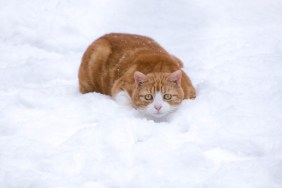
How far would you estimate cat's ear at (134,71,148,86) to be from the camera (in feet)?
15.6

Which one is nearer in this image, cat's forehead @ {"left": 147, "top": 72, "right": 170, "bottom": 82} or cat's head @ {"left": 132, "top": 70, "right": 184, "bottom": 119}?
cat's head @ {"left": 132, "top": 70, "right": 184, "bottom": 119}

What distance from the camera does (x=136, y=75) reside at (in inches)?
187

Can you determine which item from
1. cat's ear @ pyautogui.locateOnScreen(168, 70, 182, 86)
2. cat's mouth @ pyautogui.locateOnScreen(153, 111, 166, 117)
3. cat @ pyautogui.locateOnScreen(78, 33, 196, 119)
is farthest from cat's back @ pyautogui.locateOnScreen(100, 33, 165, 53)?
cat's mouth @ pyautogui.locateOnScreen(153, 111, 166, 117)

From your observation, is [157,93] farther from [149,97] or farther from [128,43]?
[128,43]

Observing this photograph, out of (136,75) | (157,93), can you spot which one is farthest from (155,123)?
(136,75)

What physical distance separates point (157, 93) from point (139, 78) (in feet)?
0.80

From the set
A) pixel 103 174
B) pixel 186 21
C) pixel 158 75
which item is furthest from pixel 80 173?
pixel 186 21

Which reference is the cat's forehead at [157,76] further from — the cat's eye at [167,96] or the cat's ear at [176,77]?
the cat's eye at [167,96]

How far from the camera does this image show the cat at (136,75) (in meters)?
4.71

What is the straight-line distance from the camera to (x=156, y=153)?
12.4 feet

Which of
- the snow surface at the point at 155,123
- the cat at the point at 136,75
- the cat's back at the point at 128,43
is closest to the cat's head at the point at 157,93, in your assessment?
the cat at the point at 136,75

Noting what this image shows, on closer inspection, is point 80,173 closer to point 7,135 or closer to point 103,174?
point 103,174

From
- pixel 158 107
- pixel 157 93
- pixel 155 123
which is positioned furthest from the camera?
pixel 157 93

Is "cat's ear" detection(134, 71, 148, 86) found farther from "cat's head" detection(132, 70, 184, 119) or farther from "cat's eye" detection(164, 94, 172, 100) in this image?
"cat's eye" detection(164, 94, 172, 100)
